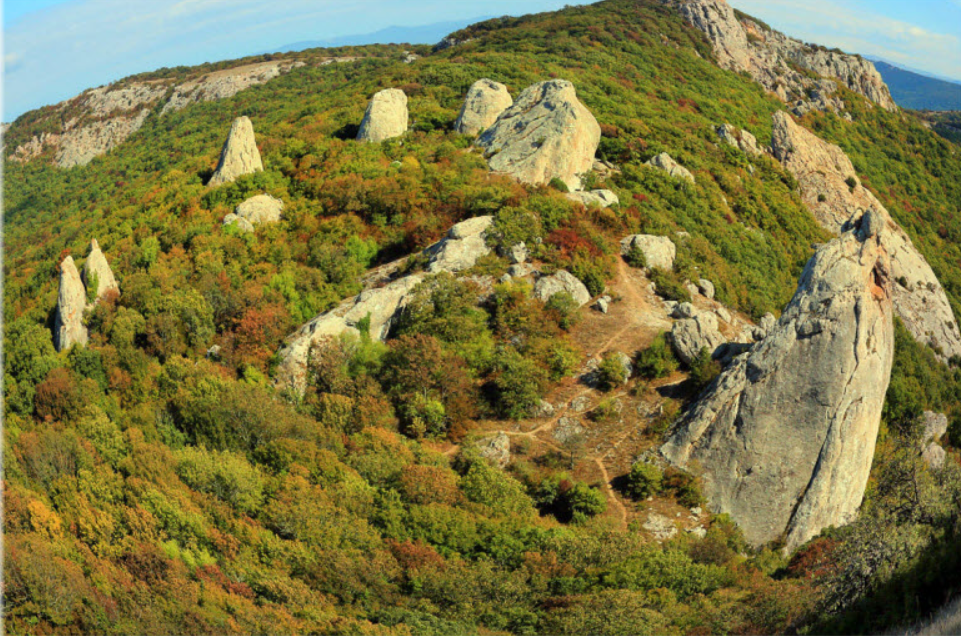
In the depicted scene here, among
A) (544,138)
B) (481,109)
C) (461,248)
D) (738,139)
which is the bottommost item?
(461,248)

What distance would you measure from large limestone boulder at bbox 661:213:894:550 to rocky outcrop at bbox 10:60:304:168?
102 metres

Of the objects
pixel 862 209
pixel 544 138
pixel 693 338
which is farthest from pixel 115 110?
pixel 693 338

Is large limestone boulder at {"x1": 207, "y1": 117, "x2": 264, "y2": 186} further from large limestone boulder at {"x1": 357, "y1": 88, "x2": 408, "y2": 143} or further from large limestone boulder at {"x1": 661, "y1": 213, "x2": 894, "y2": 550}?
large limestone boulder at {"x1": 661, "y1": 213, "x2": 894, "y2": 550}

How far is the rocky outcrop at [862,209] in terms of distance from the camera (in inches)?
1724

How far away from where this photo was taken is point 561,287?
101 feet

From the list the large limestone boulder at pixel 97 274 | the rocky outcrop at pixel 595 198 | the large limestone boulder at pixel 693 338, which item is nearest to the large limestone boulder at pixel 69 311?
the large limestone boulder at pixel 97 274

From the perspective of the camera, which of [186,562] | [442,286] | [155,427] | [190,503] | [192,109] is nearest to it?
[186,562]

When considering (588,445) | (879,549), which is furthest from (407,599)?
(879,549)

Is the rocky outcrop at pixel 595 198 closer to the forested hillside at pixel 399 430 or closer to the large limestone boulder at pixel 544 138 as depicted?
the forested hillside at pixel 399 430

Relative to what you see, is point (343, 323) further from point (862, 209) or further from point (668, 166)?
point (862, 209)

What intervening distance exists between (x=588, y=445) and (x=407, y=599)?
956 cm

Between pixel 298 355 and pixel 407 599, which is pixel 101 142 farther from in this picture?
pixel 407 599

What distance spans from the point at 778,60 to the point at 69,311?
9598cm

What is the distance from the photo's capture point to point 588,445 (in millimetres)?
24766
